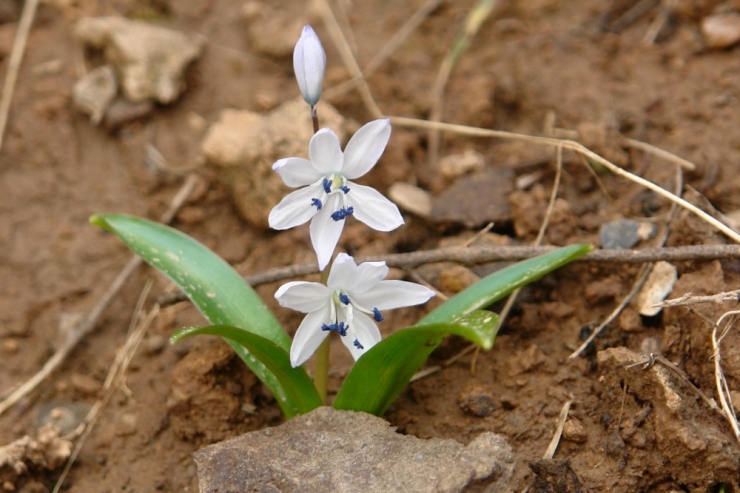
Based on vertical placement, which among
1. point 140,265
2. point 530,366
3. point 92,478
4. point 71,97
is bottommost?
point 530,366

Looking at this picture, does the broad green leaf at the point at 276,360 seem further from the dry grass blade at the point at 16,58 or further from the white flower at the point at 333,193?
the dry grass blade at the point at 16,58

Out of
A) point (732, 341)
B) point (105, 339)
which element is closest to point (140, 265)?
point (105, 339)

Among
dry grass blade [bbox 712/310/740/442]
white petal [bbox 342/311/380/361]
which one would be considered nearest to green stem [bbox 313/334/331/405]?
white petal [bbox 342/311/380/361]

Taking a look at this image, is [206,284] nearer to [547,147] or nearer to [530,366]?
[530,366]

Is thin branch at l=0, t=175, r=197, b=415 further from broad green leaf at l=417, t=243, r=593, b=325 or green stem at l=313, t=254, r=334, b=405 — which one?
broad green leaf at l=417, t=243, r=593, b=325

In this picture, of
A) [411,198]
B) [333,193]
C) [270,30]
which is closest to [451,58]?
[270,30]

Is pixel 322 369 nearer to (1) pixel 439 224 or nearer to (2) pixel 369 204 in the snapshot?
(2) pixel 369 204
